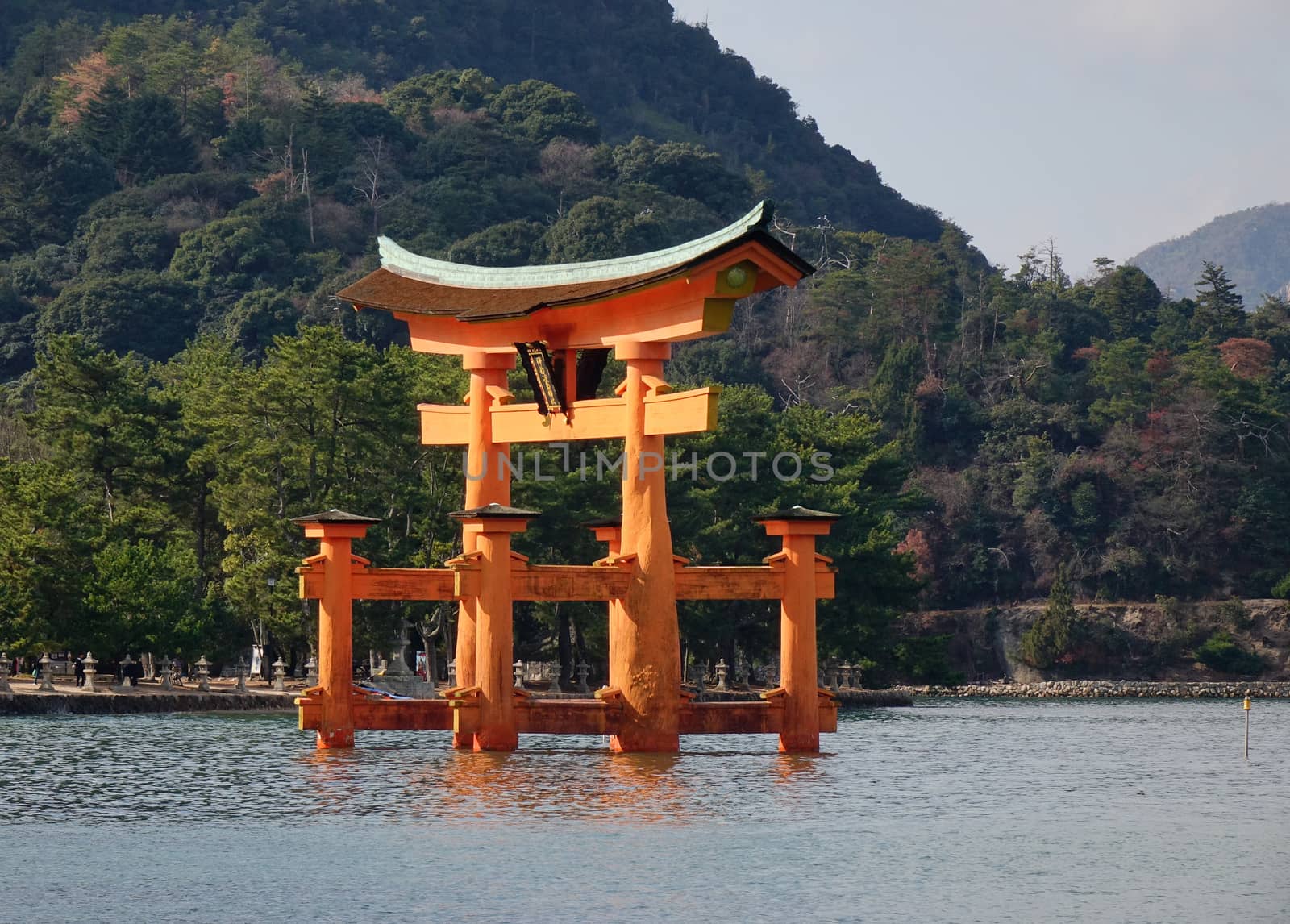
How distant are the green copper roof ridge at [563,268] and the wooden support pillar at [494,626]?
4395 mm

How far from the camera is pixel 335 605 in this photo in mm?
32062

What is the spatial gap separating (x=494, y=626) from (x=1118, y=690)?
175ft

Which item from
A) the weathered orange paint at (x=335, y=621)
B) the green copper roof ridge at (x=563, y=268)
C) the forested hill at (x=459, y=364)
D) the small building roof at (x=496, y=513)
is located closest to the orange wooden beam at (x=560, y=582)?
the weathered orange paint at (x=335, y=621)

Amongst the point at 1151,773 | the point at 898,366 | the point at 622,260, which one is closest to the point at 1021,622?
the point at 898,366

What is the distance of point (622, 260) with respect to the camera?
33.4m

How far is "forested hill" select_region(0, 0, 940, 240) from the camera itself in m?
173

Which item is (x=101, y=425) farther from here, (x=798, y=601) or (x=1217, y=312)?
(x=1217, y=312)

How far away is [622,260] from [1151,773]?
44.2ft

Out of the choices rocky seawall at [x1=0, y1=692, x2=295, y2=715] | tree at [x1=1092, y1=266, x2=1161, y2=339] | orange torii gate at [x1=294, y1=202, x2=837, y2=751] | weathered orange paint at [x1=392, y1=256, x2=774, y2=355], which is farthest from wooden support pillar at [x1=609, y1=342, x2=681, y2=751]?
tree at [x1=1092, y1=266, x2=1161, y2=339]

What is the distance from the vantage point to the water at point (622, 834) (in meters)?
21.0

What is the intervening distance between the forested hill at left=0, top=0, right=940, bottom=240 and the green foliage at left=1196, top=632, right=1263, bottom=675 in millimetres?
83072

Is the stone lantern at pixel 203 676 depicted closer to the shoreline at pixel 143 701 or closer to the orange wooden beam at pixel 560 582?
the shoreline at pixel 143 701

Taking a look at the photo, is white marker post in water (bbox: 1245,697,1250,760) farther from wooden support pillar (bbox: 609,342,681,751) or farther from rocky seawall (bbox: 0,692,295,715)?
rocky seawall (bbox: 0,692,295,715)

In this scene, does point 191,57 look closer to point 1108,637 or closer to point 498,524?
point 1108,637
